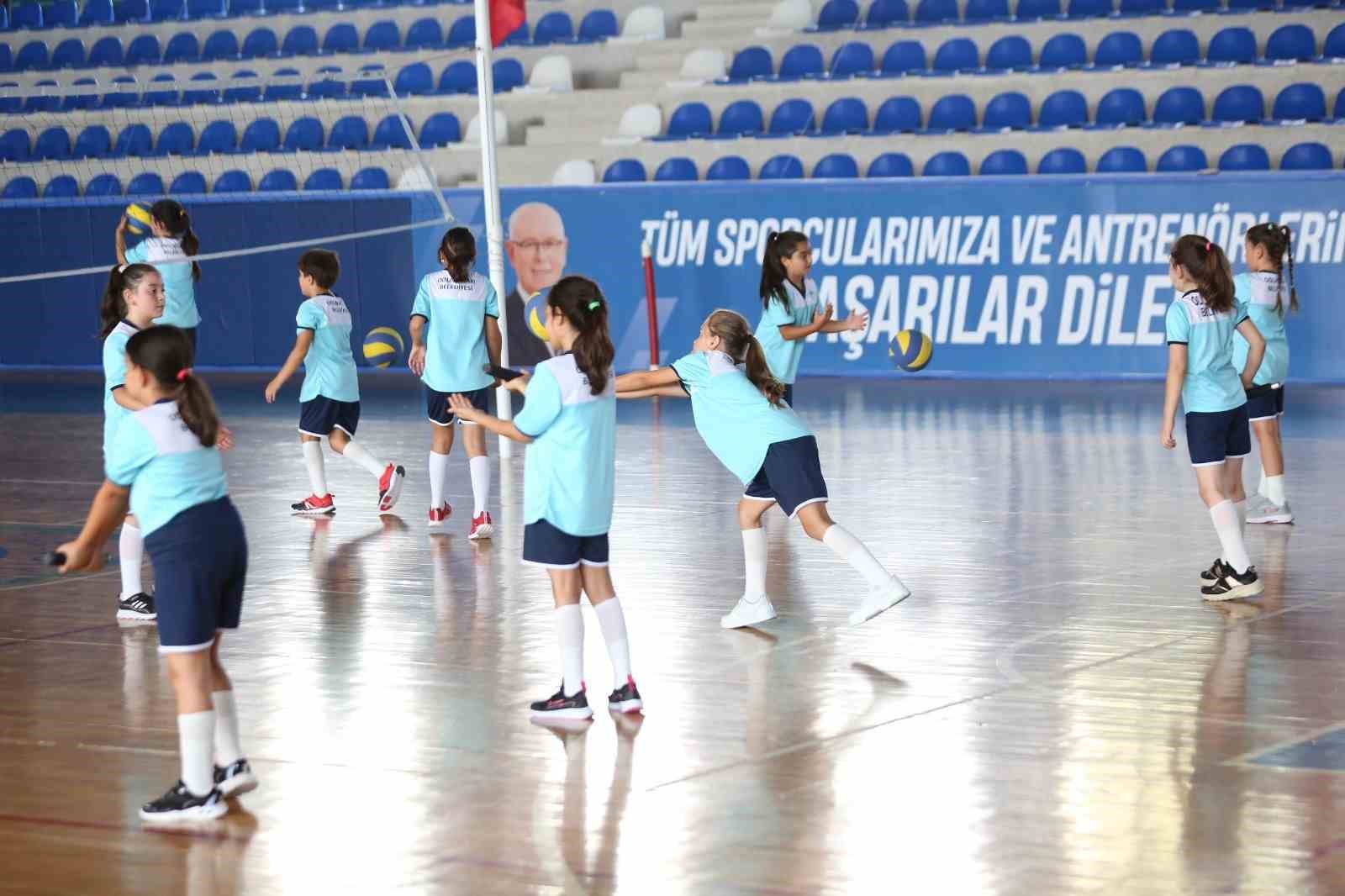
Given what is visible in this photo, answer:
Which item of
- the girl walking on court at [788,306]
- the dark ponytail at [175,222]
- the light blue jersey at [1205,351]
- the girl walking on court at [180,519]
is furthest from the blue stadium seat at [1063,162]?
the girl walking on court at [180,519]

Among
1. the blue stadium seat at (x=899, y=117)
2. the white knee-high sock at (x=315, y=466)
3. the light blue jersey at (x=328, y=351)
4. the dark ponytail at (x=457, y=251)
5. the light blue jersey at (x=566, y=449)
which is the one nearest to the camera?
the light blue jersey at (x=566, y=449)

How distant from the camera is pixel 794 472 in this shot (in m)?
8.59

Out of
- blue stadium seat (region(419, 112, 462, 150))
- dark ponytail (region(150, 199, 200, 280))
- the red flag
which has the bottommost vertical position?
dark ponytail (region(150, 199, 200, 280))

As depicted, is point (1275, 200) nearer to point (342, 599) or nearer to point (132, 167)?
point (342, 599)

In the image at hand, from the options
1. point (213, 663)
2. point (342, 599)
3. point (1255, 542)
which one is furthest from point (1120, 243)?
point (213, 663)

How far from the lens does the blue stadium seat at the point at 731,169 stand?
21953mm

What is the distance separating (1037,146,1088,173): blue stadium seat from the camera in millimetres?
19906

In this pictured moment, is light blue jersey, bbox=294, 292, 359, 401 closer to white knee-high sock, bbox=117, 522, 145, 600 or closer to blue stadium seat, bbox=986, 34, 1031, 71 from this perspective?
white knee-high sock, bbox=117, 522, 145, 600

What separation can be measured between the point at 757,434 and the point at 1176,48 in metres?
14.6

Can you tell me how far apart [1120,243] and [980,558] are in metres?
9.34

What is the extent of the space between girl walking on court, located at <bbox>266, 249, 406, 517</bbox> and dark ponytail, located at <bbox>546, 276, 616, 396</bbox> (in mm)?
5449

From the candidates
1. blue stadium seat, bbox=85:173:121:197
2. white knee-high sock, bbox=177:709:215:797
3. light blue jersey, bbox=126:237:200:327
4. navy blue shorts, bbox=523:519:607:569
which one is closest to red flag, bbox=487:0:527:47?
light blue jersey, bbox=126:237:200:327

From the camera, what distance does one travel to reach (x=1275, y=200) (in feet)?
59.6

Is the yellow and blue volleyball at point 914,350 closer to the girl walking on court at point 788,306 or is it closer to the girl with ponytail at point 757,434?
the girl walking on court at point 788,306
